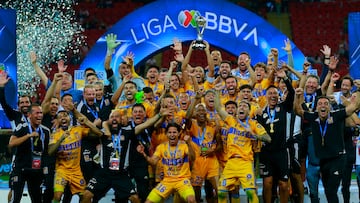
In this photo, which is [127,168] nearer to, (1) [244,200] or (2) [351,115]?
(1) [244,200]

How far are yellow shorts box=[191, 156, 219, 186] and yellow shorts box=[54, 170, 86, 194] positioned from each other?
1.47 m

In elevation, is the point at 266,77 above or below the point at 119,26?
below

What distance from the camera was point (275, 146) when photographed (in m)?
12.0

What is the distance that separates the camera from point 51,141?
11773 mm

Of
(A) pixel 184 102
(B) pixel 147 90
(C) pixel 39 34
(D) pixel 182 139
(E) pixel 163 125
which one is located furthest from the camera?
(C) pixel 39 34

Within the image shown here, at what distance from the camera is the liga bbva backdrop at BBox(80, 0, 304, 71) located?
643 inches

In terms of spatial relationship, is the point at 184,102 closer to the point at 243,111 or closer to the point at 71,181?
the point at 243,111

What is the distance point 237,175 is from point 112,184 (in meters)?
1.60

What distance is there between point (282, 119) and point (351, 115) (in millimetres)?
942

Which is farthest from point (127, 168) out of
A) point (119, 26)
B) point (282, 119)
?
point (119, 26)

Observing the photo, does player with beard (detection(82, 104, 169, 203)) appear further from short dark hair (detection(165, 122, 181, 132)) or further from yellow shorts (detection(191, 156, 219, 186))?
yellow shorts (detection(191, 156, 219, 186))

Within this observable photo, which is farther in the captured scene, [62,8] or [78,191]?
[62,8]

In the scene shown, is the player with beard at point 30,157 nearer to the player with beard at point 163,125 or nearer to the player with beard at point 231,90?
the player with beard at point 163,125

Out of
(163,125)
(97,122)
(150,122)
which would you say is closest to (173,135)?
(150,122)
